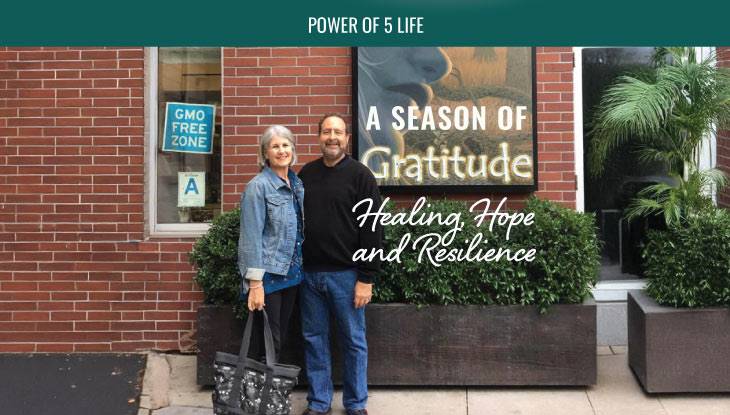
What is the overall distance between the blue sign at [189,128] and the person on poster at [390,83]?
1244mm

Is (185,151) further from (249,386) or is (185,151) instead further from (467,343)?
(467,343)

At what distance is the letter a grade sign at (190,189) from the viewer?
21.6ft

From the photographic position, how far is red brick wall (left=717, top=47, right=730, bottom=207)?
21.4ft

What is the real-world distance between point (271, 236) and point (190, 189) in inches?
77.3

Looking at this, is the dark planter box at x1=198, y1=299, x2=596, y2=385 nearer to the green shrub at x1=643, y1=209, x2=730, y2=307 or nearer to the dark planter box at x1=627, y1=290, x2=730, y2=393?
the dark planter box at x1=627, y1=290, x2=730, y2=393

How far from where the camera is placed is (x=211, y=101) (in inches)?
258

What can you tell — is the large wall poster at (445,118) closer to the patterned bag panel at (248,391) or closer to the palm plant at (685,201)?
the palm plant at (685,201)

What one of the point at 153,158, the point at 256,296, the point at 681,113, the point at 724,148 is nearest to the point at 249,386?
the point at 256,296

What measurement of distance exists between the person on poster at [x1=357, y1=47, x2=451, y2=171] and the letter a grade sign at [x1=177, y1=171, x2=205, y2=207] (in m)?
1.35

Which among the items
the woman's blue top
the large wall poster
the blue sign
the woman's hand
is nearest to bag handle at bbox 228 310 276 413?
the woman's hand

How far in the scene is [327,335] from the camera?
521cm
